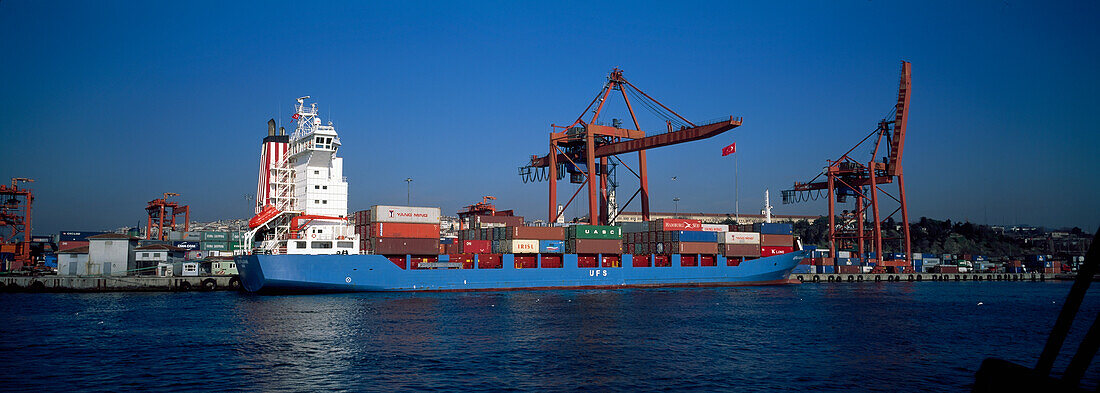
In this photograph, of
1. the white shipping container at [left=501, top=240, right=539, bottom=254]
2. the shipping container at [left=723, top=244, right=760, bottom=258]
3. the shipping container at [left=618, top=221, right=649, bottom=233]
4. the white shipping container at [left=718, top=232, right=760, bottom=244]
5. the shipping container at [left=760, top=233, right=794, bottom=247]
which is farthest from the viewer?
the shipping container at [left=760, top=233, right=794, bottom=247]

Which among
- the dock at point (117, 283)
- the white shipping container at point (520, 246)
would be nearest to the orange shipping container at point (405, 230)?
the white shipping container at point (520, 246)

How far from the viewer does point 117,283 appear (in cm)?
4559

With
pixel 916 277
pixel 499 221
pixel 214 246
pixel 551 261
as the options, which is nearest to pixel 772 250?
pixel 551 261

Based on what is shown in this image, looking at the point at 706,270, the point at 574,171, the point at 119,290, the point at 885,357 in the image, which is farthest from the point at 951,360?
the point at 119,290

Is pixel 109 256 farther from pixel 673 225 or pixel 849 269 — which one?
pixel 849 269

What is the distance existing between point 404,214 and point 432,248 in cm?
255

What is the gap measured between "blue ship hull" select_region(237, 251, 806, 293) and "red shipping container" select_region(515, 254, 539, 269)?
603mm

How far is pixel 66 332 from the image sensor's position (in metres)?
23.9

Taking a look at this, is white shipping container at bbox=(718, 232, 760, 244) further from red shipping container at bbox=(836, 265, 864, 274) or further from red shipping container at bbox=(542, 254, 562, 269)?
red shipping container at bbox=(836, 265, 864, 274)

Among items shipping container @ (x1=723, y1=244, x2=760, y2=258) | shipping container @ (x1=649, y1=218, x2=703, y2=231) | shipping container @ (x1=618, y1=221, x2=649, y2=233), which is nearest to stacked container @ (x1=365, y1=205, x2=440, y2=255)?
shipping container @ (x1=618, y1=221, x2=649, y2=233)

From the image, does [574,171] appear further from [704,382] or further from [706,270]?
[704,382]

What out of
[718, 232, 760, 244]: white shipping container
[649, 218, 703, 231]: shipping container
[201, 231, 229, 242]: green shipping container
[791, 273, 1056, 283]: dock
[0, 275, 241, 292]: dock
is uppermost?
[649, 218, 703, 231]: shipping container

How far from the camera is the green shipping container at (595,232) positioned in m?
46.8

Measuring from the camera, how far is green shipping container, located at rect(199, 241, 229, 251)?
64.8 m
